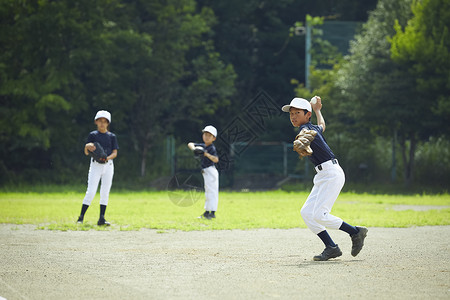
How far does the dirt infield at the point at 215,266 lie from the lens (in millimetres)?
6387

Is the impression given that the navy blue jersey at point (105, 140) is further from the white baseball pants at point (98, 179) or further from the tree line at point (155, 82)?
the tree line at point (155, 82)

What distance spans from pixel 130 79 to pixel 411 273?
26.3m

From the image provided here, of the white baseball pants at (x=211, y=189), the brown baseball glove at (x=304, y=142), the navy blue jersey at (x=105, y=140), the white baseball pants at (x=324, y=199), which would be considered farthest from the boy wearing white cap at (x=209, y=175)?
the brown baseball glove at (x=304, y=142)

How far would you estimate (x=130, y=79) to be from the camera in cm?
3225

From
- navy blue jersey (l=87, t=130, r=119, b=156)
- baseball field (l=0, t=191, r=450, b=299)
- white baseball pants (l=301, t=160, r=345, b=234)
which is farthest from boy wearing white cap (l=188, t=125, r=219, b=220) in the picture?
white baseball pants (l=301, t=160, r=345, b=234)

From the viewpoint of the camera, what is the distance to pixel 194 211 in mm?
16984

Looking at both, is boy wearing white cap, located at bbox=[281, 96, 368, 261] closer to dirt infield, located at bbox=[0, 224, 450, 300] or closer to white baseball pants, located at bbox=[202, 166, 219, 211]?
dirt infield, located at bbox=[0, 224, 450, 300]

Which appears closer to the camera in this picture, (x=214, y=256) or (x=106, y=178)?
(x=214, y=256)

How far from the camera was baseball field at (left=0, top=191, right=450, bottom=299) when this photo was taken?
6.48m

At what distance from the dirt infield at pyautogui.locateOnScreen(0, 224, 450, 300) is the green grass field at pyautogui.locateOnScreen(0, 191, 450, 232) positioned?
1.60m

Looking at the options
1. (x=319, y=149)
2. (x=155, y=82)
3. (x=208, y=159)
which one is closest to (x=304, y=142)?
(x=319, y=149)

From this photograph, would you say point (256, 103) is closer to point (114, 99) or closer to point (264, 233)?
point (114, 99)

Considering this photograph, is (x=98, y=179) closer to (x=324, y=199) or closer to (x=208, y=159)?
(x=208, y=159)

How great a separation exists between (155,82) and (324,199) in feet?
83.3
